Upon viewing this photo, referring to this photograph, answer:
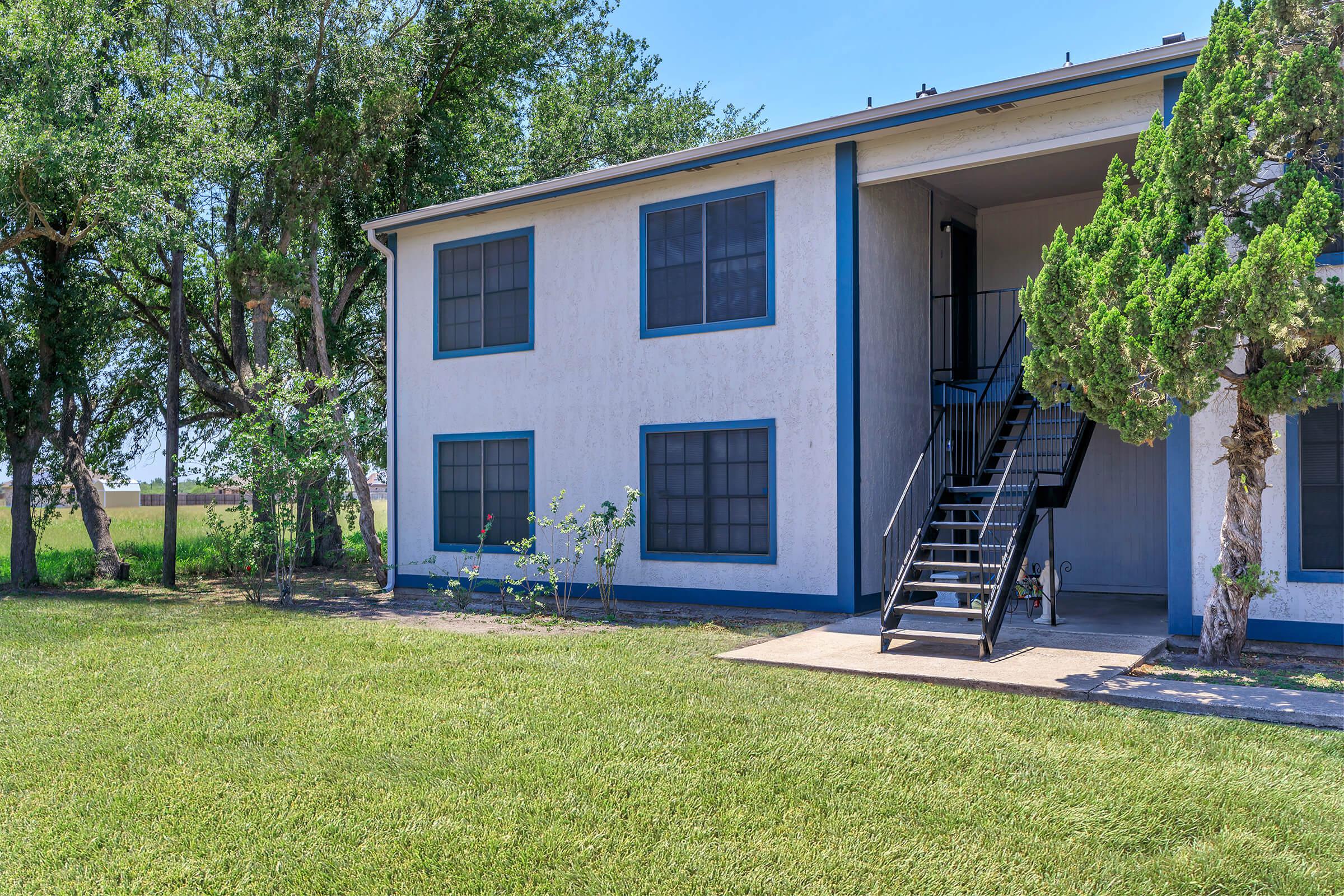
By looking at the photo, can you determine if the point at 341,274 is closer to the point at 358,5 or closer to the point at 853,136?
the point at 358,5

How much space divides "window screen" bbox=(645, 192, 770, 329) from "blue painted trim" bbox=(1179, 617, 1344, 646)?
216 inches

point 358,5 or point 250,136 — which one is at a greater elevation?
point 358,5

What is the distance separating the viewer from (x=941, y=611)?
8.08m

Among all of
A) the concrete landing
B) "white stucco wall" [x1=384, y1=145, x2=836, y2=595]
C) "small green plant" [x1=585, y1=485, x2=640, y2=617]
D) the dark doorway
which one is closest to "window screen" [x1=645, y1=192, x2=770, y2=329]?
"white stucco wall" [x1=384, y1=145, x2=836, y2=595]

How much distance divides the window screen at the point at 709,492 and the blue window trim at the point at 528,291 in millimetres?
2324

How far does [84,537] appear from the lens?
76.8 feet

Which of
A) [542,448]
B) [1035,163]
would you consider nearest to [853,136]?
[1035,163]

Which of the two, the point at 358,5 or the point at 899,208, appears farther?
the point at 358,5

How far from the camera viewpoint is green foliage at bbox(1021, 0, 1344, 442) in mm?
6402

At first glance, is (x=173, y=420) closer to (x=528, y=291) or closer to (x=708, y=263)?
(x=528, y=291)

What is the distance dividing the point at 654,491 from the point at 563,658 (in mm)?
3874

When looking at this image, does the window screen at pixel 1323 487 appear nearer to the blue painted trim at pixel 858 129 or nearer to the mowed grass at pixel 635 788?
the mowed grass at pixel 635 788

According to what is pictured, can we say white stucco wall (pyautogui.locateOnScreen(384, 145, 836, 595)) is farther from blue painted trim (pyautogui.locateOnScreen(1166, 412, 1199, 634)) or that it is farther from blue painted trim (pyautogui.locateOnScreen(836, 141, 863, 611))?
blue painted trim (pyautogui.locateOnScreen(1166, 412, 1199, 634))

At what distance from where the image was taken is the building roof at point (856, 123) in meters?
8.56
